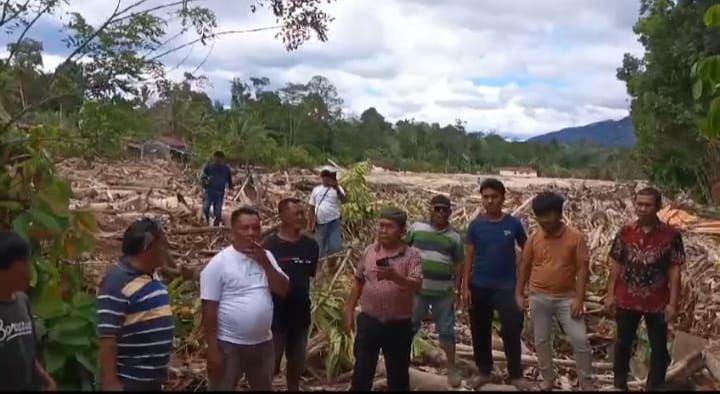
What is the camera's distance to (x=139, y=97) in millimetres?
7441

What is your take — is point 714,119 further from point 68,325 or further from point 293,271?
point 68,325

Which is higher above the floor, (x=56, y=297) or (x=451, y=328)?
(x=56, y=297)

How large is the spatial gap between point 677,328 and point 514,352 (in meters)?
3.00

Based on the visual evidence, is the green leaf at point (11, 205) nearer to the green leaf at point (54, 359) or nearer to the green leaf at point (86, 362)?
the green leaf at point (54, 359)

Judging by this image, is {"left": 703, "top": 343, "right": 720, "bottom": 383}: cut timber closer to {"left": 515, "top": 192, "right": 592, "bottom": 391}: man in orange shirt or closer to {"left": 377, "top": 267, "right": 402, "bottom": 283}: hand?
{"left": 515, "top": 192, "right": 592, "bottom": 391}: man in orange shirt

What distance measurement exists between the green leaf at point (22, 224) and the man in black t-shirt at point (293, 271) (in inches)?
59.1

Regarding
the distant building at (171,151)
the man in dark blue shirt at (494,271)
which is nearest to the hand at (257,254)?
Result: the man in dark blue shirt at (494,271)

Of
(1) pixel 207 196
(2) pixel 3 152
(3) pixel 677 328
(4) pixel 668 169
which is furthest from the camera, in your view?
(4) pixel 668 169

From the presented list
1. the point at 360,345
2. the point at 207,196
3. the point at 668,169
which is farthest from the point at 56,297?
the point at 668,169

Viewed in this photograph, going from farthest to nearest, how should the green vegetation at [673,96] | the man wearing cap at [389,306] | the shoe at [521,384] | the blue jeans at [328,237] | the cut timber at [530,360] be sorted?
the green vegetation at [673,96] → the blue jeans at [328,237] → the cut timber at [530,360] → the shoe at [521,384] → the man wearing cap at [389,306]

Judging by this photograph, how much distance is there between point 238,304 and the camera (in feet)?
16.6

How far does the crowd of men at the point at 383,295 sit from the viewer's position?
13.3 feet

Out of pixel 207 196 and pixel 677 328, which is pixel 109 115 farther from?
pixel 207 196

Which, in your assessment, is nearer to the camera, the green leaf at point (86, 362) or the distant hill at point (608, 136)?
the green leaf at point (86, 362)
